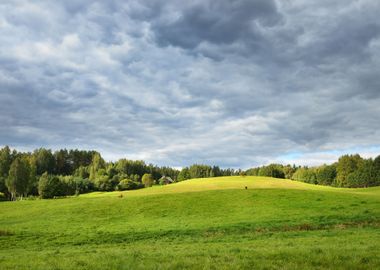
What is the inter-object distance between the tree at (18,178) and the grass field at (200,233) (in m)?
56.5

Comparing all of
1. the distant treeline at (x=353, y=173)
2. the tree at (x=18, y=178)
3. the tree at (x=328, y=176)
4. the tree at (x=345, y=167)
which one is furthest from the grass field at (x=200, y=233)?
the tree at (x=328, y=176)

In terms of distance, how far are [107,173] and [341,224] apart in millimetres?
154350

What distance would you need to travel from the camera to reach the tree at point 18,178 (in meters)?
127

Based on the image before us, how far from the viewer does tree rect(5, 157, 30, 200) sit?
416 feet

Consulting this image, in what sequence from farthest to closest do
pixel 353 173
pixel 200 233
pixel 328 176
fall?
pixel 328 176 → pixel 353 173 → pixel 200 233

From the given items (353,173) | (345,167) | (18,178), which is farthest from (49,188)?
(345,167)

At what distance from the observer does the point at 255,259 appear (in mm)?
Answer: 15102

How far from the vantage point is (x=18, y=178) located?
12769 cm

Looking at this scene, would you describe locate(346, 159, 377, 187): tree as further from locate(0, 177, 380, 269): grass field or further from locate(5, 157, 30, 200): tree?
locate(5, 157, 30, 200): tree

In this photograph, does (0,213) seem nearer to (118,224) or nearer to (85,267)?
(118,224)

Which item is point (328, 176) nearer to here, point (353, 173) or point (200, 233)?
point (353, 173)

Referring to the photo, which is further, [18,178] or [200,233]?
[18,178]

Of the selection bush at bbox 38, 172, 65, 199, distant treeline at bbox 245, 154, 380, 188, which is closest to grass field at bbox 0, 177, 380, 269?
bush at bbox 38, 172, 65, 199

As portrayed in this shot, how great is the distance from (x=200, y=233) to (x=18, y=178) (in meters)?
111
